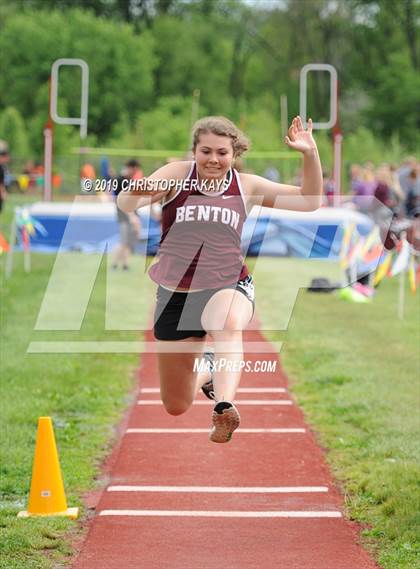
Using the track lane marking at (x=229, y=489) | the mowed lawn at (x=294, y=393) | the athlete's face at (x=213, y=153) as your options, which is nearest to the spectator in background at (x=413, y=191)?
the mowed lawn at (x=294, y=393)

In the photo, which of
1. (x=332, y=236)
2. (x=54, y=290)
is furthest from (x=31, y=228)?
(x=332, y=236)

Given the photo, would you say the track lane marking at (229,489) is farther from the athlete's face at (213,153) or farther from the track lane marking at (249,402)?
the track lane marking at (249,402)

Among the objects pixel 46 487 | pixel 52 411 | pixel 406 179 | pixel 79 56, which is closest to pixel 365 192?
pixel 406 179

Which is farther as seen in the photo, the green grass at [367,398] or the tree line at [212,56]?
the tree line at [212,56]

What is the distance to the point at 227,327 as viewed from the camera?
563 centimetres

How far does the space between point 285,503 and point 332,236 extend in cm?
1529

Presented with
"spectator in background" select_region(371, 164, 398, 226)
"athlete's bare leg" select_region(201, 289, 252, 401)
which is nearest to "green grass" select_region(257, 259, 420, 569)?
"athlete's bare leg" select_region(201, 289, 252, 401)

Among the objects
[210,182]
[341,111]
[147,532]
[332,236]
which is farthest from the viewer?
[341,111]

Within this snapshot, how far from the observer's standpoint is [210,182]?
Answer: 5.66m

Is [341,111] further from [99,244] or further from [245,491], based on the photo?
[245,491]

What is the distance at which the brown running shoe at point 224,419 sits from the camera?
5355mm

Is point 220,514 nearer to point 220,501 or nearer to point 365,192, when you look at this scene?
point 220,501

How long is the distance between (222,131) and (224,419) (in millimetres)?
1444

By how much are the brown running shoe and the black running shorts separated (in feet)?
1.84
